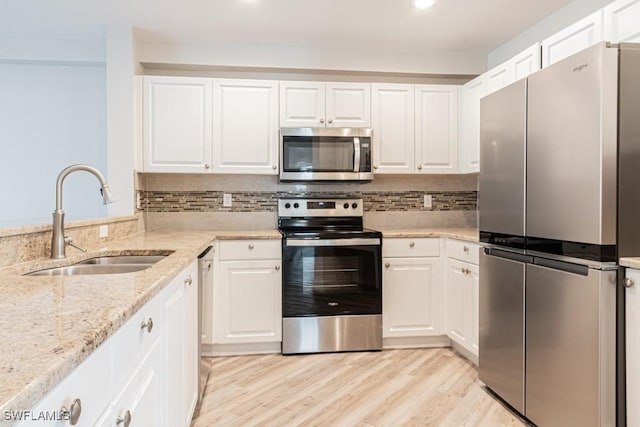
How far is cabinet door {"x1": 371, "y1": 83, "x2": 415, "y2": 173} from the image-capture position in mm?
3311

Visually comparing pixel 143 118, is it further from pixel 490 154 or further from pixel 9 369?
pixel 9 369

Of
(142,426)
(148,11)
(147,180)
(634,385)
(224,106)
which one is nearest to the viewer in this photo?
(142,426)

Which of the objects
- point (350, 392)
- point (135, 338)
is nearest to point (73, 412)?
point (135, 338)

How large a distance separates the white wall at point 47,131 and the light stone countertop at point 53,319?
6.91 ft

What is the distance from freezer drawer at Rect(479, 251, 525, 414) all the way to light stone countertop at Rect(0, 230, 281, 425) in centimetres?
158

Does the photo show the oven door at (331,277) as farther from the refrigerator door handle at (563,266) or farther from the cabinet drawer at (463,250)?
the refrigerator door handle at (563,266)

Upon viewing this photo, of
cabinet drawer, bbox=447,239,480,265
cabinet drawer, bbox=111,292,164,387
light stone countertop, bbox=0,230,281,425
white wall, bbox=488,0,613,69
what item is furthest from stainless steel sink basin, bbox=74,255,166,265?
white wall, bbox=488,0,613,69

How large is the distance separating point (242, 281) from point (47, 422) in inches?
93.5

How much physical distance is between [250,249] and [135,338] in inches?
75.1

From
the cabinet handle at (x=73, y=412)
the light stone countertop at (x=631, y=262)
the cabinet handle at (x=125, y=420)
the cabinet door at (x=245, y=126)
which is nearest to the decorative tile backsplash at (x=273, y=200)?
the cabinet door at (x=245, y=126)

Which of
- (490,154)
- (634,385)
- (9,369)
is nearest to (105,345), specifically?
(9,369)

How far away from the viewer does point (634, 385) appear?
1.53m

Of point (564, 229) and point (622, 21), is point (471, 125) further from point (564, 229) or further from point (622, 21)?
point (564, 229)

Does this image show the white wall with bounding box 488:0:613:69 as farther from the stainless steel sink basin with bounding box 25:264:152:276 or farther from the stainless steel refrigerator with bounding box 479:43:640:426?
the stainless steel sink basin with bounding box 25:264:152:276
